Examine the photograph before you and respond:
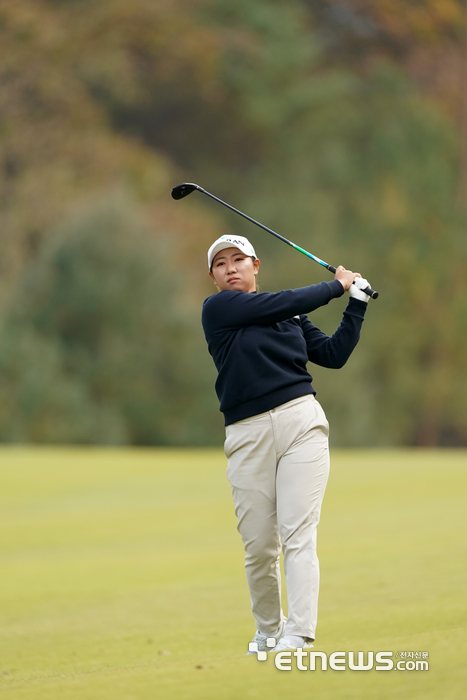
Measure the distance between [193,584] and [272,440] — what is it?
2609mm

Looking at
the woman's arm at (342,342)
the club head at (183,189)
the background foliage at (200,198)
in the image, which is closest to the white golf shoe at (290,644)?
the woman's arm at (342,342)

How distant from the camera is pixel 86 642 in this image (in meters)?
4.26

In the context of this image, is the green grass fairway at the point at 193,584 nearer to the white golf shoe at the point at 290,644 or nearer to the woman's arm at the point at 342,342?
the white golf shoe at the point at 290,644

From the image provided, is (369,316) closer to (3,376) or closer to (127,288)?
(127,288)

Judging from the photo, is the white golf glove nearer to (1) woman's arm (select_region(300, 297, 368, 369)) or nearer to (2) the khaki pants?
(1) woman's arm (select_region(300, 297, 368, 369))

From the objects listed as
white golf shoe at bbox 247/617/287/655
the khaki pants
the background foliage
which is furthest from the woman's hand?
the background foliage

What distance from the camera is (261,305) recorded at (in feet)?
11.3

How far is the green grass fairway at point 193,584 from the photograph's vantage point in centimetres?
302

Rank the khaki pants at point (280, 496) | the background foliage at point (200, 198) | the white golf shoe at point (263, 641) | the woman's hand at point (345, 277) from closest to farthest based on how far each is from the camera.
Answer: the khaki pants at point (280, 496)
the white golf shoe at point (263, 641)
the woman's hand at point (345, 277)
the background foliage at point (200, 198)

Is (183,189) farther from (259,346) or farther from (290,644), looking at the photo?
(290,644)

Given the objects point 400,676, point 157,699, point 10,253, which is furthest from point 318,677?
point 10,253

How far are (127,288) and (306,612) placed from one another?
2066 cm

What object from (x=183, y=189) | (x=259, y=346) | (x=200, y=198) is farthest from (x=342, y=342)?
(x=200, y=198)

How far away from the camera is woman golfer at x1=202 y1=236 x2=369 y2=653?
132 inches
